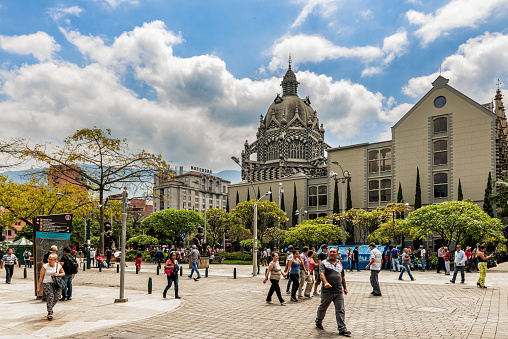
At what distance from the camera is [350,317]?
446 inches

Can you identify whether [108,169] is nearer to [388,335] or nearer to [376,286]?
[376,286]

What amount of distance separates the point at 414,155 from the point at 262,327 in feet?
155

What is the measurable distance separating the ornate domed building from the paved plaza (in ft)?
289

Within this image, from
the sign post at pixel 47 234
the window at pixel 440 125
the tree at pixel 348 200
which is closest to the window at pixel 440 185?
the window at pixel 440 125

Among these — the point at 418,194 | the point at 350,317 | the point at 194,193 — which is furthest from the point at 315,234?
the point at 194,193

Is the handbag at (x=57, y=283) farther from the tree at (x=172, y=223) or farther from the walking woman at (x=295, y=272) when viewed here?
the tree at (x=172, y=223)

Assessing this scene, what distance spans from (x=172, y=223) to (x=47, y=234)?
48.4 metres

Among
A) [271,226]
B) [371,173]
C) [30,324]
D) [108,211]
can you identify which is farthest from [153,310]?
[371,173]

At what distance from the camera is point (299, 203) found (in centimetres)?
6769

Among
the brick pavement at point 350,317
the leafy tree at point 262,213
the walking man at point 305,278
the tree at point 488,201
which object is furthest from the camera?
the leafy tree at point 262,213

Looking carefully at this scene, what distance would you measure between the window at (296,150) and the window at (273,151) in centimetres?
366

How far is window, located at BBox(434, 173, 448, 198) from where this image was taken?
165 ft

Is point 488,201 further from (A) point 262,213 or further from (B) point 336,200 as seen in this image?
(A) point 262,213

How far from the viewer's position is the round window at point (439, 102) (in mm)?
50438
